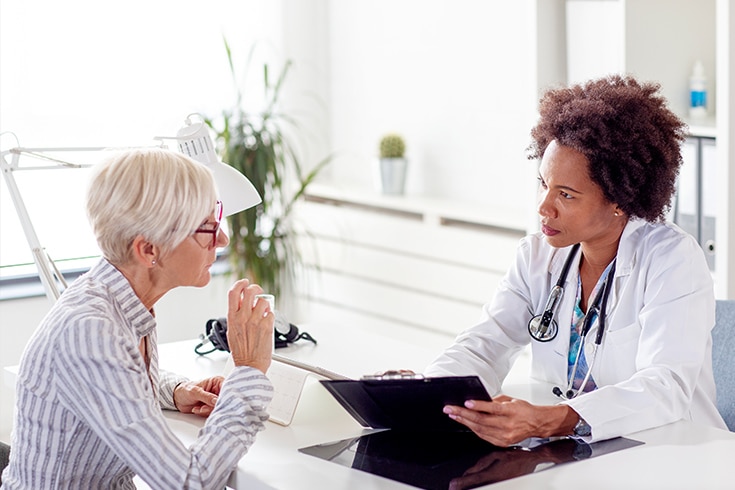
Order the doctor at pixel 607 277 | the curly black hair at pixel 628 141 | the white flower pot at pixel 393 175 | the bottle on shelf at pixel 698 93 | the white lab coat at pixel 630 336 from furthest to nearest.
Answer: the white flower pot at pixel 393 175 < the bottle on shelf at pixel 698 93 < the curly black hair at pixel 628 141 < the doctor at pixel 607 277 < the white lab coat at pixel 630 336

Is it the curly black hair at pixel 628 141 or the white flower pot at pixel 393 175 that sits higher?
the curly black hair at pixel 628 141

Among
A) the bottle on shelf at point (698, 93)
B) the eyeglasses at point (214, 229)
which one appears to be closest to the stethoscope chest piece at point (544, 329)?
the eyeglasses at point (214, 229)

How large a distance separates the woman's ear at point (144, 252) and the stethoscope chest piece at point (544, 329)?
848 mm

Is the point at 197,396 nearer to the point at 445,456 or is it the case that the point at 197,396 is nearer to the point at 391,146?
the point at 445,456

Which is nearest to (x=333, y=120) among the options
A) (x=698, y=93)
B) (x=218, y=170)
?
(x=698, y=93)

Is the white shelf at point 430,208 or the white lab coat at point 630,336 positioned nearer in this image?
the white lab coat at point 630,336

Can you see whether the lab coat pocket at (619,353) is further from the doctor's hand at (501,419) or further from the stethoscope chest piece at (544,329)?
the doctor's hand at (501,419)

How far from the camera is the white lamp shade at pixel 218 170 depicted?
2.15 meters

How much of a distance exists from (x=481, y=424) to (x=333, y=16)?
3.44 m

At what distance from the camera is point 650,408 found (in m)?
1.88

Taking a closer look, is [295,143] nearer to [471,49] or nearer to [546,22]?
[471,49]

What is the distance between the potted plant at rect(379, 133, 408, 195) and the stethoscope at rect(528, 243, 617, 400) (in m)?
2.17

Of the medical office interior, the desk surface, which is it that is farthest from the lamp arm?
the medical office interior

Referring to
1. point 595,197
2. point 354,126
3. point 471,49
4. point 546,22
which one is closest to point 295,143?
point 354,126
